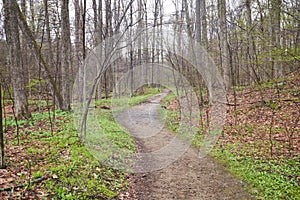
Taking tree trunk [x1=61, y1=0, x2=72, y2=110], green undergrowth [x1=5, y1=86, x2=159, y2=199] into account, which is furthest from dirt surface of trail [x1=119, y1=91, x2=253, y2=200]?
tree trunk [x1=61, y1=0, x2=72, y2=110]

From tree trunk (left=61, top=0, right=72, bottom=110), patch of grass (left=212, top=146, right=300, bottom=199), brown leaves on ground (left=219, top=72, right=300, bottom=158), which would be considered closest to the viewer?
patch of grass (left=212, top=146, right=300, bottom=199)

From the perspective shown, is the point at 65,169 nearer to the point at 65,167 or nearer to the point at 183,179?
the point at 65,167

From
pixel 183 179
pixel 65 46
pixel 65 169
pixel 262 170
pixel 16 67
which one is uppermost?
pixel 65 46

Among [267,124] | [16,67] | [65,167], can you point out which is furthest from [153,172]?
[16,67]

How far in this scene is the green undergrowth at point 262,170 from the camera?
14.5ft

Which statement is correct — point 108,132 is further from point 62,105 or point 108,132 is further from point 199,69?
point 199,69

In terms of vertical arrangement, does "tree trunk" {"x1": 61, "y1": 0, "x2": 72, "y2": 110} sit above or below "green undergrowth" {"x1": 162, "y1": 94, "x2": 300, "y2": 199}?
above

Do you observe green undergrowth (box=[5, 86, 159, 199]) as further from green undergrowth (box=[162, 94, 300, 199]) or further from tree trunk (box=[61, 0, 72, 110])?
tree trunk (box=[61, 0, 72, 110])

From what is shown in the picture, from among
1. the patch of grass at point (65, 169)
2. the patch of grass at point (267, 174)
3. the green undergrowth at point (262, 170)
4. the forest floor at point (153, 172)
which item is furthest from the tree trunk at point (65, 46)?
the patch of grass at point (267, 174)

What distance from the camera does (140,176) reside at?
5.46 metres

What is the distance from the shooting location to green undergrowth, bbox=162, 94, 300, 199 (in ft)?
14.5

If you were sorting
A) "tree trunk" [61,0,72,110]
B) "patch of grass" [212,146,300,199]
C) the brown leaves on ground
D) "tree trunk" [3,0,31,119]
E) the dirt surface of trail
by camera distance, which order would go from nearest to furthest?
"patch of grass" [212,146,300,199] → the dirt surface of trail → the brown leaves on ground → "tree trunk" [3,0,31,119] → "tree trunk" [61,0,72,110]

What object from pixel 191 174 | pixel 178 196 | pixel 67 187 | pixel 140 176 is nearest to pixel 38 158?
pixel 67 187

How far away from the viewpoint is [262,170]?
5340mm
